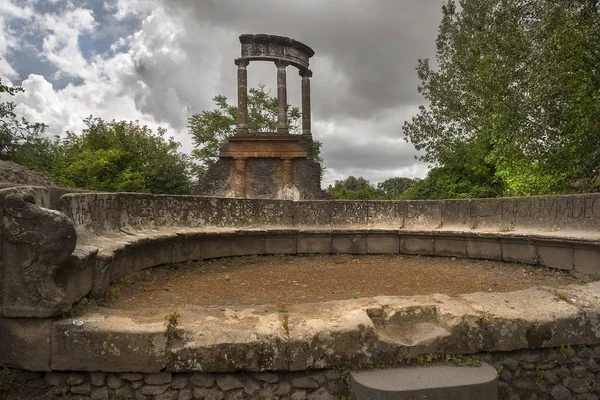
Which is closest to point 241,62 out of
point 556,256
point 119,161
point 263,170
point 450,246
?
point 263,170

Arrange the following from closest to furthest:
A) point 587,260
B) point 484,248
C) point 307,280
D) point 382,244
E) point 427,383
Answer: point 427,383, point 587,260, point 307,280, point 484,248, point 382,244

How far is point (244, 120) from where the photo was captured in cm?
1650

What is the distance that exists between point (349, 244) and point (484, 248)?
249cm

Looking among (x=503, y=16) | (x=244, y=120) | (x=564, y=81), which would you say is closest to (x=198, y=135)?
(x=244, y=120)

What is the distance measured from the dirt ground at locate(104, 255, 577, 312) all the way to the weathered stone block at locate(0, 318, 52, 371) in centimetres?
87

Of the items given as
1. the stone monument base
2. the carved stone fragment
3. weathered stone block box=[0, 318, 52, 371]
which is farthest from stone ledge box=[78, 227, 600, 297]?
the stone monument base

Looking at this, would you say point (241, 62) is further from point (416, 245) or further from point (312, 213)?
point (416, 245)

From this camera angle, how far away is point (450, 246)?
7430 mm

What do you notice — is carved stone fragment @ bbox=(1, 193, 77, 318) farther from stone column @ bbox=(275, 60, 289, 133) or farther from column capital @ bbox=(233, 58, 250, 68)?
column capital @ bbox=(233, 58, 250, 68)

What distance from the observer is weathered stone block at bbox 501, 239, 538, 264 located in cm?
605

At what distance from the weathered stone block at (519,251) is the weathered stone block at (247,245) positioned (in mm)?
4234

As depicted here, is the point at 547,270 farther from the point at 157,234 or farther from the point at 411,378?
the point at 157,234

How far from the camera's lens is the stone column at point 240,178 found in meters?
14.9

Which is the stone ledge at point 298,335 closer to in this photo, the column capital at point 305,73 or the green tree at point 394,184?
the column capital at point 305,73
